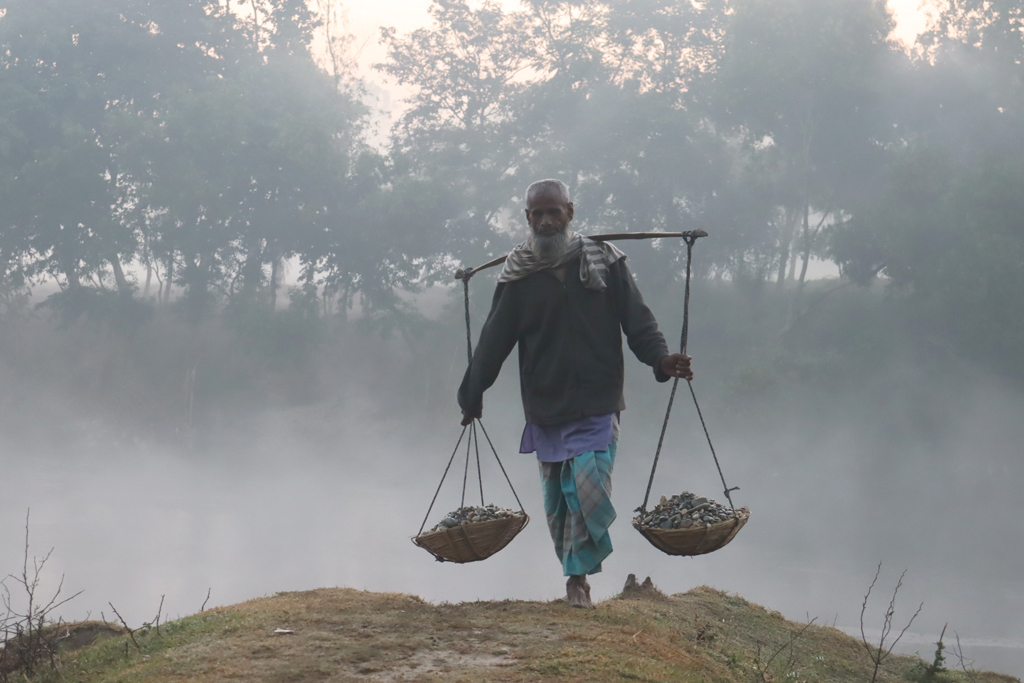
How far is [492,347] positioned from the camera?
4055 millimetres

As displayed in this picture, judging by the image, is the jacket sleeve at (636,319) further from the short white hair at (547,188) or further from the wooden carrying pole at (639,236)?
the short white hair at (547,188)

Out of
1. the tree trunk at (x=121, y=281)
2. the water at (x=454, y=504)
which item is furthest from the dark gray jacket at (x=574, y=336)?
the tree trunk at (x=121, y=281)

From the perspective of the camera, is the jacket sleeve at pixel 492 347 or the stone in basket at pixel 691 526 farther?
the jacket sleeve at pixel 492 347

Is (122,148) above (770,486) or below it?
above

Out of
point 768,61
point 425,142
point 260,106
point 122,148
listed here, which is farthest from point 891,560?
point 122,148

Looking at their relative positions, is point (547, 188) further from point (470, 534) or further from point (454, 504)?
point (454, 504)

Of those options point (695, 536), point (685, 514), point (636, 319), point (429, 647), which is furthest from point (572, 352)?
point (429, 647)

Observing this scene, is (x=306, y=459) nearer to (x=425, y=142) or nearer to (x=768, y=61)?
(x=425, y=142)

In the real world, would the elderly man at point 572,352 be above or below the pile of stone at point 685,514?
above

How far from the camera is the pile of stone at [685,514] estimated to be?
11.5 ft

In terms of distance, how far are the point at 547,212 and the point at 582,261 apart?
259 millimetres

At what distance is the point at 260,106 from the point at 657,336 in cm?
2002

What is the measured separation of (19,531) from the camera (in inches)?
651

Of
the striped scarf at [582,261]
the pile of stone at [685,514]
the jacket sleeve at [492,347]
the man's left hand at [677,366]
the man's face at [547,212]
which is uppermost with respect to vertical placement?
the man's face at [547,212]
